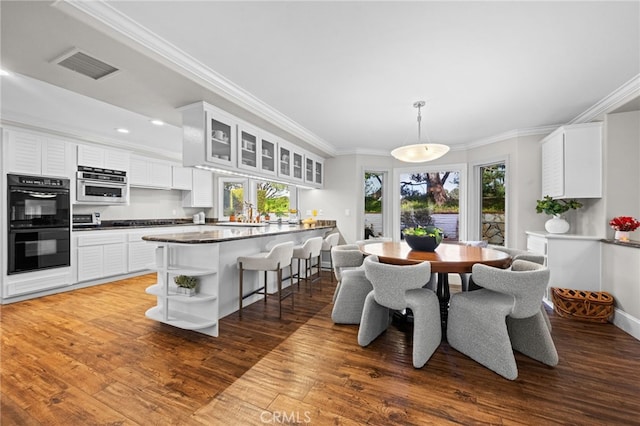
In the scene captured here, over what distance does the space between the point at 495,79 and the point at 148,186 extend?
5.79m

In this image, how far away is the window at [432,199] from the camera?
5.17m

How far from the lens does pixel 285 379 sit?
1920mm

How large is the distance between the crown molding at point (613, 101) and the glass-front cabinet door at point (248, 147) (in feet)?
13.0

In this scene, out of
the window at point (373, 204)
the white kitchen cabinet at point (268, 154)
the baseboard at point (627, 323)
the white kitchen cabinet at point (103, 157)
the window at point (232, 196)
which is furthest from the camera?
the window at point (232, 196)

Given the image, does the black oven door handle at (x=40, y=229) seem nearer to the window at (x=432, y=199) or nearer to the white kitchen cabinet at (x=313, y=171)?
the white kitchen cabinet at (x=313, y=171)

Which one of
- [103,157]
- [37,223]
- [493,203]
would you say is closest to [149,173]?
[103,157]

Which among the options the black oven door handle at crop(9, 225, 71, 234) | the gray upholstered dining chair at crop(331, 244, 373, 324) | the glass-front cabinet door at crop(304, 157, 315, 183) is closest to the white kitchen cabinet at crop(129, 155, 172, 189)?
the black oven door handle at crop(9, 225, 71, 234)

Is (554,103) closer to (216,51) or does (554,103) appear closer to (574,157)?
(574,157)

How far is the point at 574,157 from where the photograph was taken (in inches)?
130

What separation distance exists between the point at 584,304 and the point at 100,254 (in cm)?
646

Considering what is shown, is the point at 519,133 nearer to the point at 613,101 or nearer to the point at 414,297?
the point at 613,101

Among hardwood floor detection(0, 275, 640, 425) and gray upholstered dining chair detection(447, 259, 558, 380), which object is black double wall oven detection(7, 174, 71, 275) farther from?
gray upholstered dining chair detection(447, 259, 558, 380)

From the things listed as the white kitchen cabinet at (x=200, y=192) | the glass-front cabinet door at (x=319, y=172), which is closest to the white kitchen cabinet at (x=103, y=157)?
the white kitchen cabinet at (x=200, y=192)

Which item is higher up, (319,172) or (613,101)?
(613,101)
